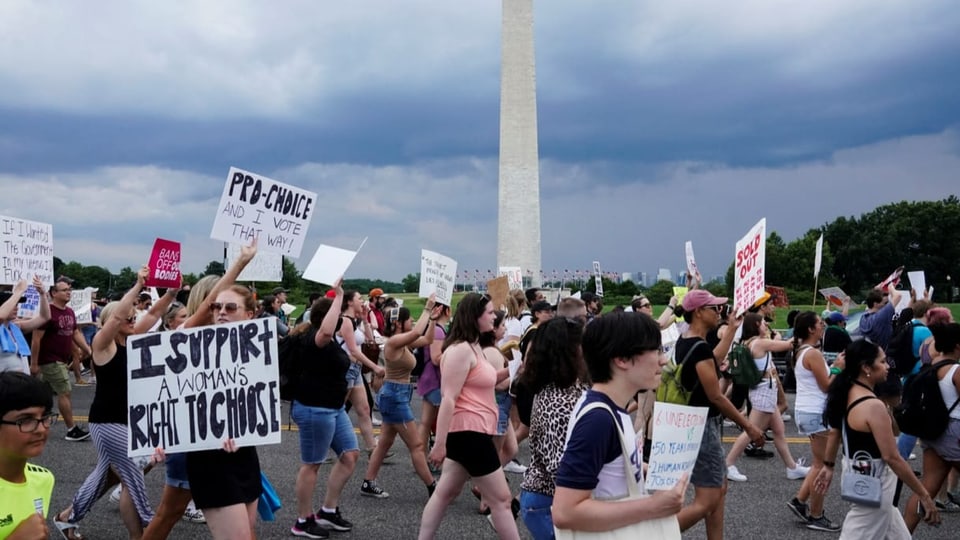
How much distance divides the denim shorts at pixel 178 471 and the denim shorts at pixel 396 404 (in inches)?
128

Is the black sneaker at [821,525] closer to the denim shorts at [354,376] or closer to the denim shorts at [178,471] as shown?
the denim shorts at [354,376]

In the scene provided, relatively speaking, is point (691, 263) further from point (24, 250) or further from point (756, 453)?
point (24, 250)

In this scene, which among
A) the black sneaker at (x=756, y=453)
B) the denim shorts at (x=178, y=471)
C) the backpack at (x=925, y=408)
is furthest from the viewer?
the black sneaker at (x=756, y=453)

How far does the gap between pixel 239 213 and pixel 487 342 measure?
1943 millimetres

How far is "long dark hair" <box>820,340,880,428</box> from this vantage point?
5027mm

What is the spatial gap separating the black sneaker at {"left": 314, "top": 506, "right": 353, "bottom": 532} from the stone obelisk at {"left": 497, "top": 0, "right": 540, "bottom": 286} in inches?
1239

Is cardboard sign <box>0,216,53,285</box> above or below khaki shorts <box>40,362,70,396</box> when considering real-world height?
above

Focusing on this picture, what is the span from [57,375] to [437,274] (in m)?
5.15

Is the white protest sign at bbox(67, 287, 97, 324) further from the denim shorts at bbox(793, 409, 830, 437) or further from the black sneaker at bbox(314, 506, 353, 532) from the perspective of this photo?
the denim shorts at bbox(793, 409, 830, 437)

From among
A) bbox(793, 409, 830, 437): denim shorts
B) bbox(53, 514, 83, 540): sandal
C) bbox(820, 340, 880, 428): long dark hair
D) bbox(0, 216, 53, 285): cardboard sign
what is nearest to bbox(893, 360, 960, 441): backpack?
bbox(793, 409, 830, 437): denim shorts

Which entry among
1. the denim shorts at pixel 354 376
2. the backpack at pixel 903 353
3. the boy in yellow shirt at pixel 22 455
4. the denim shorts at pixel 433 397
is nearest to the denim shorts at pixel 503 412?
the denim shorts at pixel 433 397

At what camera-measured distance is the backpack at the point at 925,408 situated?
668 cm

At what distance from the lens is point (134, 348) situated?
4.56 meters

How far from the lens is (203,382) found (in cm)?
456
